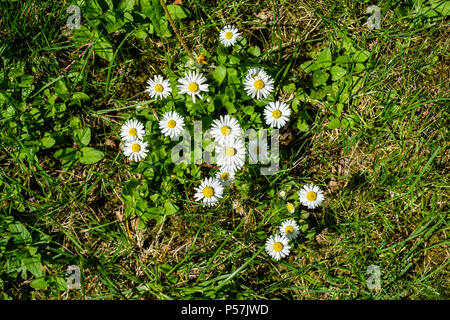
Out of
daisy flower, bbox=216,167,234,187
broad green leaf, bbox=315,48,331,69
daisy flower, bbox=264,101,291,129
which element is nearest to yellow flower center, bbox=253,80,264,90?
daisy flower, bbox=264,101,291,129

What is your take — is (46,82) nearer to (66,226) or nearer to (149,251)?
(66,226)

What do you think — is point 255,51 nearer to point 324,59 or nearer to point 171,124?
point 324,59

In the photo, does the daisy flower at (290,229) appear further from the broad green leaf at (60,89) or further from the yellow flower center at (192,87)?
the broad green leaf at (60,89)

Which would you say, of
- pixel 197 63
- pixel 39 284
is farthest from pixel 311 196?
pixel 39 284

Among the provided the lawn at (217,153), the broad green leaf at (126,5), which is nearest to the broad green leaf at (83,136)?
the lawn at (217,153)

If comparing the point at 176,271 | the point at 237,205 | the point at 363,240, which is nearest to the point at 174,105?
the point at 237,205
